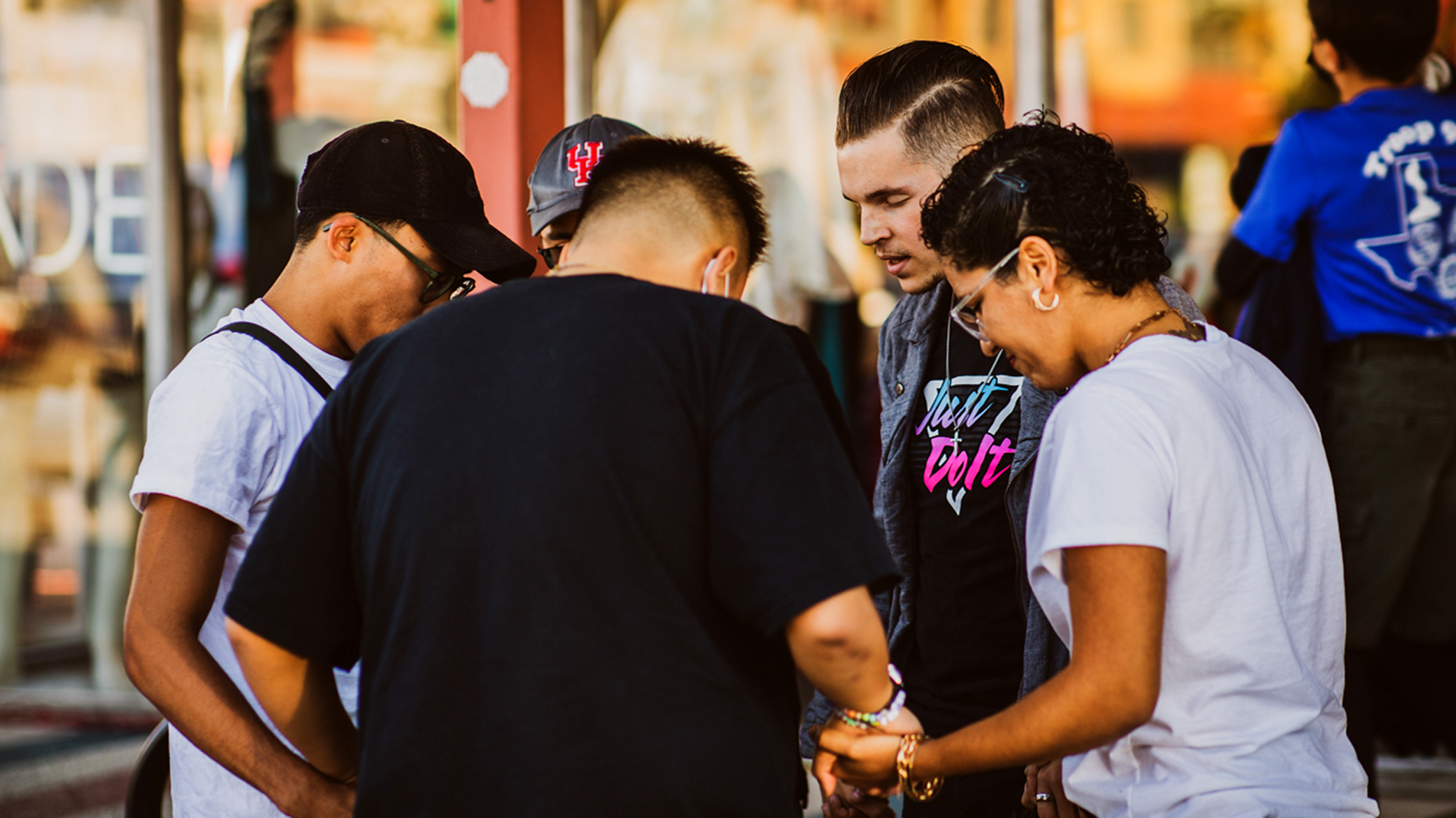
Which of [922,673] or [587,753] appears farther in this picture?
[922,673]

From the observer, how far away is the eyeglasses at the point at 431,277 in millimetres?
2113

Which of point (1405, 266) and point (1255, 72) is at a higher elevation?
point (1255, 72)

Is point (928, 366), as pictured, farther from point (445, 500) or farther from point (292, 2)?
point (292, 2)

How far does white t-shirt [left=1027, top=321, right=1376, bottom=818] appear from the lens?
1.53 metres

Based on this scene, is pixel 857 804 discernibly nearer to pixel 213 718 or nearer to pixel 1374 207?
pixel 213 718

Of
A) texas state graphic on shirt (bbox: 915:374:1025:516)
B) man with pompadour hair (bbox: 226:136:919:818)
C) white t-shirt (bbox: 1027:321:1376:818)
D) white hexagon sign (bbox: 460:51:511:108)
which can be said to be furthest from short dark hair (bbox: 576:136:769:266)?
white hexagon sign (bbox: 460:51:511:108)

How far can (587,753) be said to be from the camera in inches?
55.1

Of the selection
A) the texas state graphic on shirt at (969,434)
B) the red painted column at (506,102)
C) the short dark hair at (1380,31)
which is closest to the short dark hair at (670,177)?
the texas state graphic on shirt at (969,434)

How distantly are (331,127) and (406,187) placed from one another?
13.2 ft

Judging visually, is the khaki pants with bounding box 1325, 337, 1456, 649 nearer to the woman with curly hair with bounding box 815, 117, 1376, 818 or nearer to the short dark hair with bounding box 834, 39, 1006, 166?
the short dark hair with bounding box 834, 39, 1006, 166

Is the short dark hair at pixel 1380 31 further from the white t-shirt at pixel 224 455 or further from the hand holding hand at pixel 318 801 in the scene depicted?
the hand holding hand at pixel 318 801

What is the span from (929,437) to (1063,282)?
73 cm

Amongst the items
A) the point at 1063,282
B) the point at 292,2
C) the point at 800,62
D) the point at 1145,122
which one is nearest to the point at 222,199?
the point at 292,2

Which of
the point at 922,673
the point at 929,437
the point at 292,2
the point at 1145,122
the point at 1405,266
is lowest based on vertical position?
the point at 922,673
